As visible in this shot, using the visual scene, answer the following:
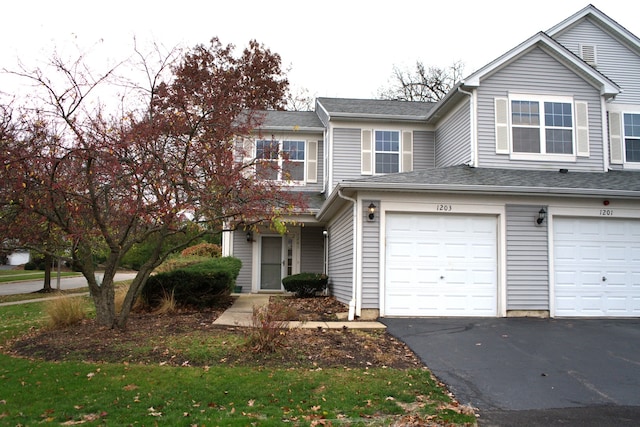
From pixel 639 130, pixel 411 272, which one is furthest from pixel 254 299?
pixel 639 130

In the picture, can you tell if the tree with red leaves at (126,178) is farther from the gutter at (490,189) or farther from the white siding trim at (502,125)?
the white siding trim at (502,125)

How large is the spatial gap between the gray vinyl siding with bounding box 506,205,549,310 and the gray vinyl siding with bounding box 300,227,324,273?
27.1ft

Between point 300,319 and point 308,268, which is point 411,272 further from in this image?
point 308,268

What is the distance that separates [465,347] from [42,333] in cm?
784

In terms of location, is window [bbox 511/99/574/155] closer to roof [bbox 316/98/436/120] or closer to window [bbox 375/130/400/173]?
roof [bbox 316/98/436/120]

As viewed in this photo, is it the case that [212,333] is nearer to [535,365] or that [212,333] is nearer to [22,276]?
[535,365]

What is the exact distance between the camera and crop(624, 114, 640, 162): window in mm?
14398

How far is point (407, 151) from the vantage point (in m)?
16.4

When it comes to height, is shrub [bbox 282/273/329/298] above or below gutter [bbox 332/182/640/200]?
below

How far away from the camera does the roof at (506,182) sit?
10383 mm

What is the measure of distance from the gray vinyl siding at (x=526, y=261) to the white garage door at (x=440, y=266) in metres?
0.36

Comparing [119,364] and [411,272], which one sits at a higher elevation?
[411,272]

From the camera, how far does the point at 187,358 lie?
Answer: 7230 mm

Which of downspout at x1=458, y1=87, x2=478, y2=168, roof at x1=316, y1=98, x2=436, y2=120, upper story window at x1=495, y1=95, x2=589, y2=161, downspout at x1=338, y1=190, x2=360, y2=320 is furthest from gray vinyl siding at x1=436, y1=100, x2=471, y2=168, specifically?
downspout at x1=338, y1=190, x2=360, y2=320
